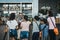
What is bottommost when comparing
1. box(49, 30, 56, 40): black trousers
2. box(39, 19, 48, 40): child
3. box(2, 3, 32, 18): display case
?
box(49, 30, 56, 40): black trousers

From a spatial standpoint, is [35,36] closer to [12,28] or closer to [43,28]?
[43,28]

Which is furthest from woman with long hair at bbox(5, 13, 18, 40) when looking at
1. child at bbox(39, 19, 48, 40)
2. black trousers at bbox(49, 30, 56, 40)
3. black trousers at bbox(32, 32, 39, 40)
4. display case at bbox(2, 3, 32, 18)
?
display case at bbox(2, 3, 32, 18)

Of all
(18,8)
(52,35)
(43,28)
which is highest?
(18,8)

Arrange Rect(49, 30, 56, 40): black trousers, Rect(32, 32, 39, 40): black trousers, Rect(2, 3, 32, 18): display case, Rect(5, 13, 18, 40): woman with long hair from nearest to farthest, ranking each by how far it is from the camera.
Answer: Rect(5, 13, 18, 40): woman with long hair → Rect(32, 32, 39, 40): black trousers → Rect(49, 30, 56, 40): black trousers → Rect(2, 3, 32, 18): display case

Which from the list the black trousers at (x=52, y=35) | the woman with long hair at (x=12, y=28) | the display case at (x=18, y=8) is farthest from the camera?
the display case at (x=18, y=8)

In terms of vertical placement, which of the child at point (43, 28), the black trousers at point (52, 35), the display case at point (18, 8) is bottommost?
the black trousers at point (52, 35)

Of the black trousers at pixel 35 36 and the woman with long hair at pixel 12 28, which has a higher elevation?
the woman with long hair at pixel 12 28

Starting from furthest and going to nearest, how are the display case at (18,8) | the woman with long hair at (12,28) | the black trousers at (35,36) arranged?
the display case at (18,8) → the black trousers at (35,36) → the woman with long hair at (12,28)

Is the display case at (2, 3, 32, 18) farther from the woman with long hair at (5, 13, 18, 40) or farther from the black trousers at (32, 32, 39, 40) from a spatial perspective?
the woman with long hair at (5, 13, 18, 40)

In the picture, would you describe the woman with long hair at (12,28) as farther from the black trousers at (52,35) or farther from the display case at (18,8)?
the display case at (18,8)

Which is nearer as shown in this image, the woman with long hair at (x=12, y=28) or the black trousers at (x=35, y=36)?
the woman with long hair at (x=12, y=28)

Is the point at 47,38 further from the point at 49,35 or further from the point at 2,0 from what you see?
the point at 2,0

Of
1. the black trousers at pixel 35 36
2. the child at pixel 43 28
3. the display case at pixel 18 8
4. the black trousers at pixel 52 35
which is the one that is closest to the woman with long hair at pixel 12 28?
the black trousers at pixel 35 36

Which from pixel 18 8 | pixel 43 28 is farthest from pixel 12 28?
pixel 18 8
